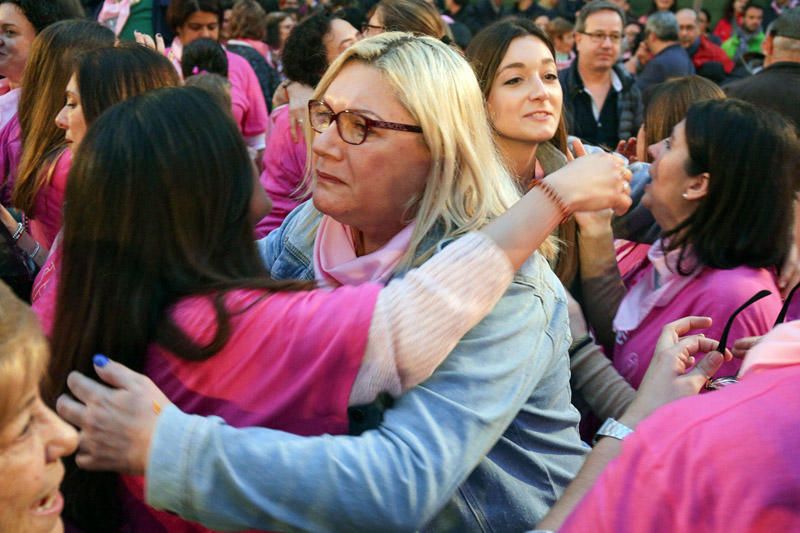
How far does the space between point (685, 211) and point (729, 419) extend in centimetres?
197

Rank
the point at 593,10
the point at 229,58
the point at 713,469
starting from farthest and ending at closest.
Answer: the point at 593,10 < the point at 229,58 < the point at 713,469

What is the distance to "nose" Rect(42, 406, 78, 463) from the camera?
1356mm

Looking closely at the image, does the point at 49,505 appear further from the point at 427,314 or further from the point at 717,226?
the point at 717,226

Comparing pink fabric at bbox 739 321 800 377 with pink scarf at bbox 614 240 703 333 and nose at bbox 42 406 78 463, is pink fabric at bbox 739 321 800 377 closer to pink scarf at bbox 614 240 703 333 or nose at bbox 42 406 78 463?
nose at bbox 42 406 78 463

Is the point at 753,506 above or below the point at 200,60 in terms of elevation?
above

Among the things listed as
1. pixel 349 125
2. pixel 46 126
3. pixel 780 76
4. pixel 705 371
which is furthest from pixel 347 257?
pixel 780 76

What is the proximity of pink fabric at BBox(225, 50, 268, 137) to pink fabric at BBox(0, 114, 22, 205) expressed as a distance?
2092mm

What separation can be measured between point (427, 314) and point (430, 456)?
0.22 meters

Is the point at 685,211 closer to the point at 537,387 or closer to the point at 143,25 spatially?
the point at 537,387

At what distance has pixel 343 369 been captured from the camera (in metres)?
1.50

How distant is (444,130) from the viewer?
6.50 ft

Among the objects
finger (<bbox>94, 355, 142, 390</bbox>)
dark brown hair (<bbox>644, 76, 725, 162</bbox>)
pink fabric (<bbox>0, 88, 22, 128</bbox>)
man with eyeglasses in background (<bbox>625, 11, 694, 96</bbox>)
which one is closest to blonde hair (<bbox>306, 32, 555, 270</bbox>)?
finger (<bbox>94, 355, 142, 390</bbox>)

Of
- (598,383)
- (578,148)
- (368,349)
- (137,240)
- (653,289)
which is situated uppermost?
(137,240)

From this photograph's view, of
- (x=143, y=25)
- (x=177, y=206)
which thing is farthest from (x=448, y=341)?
(x=143, y=25)
